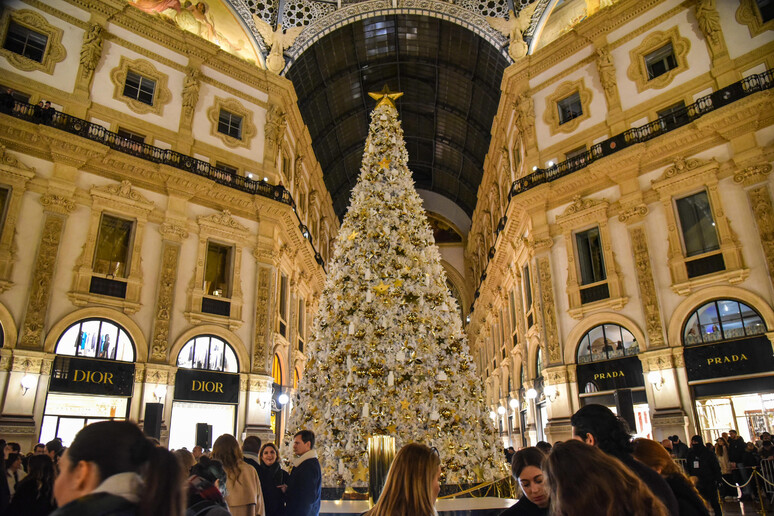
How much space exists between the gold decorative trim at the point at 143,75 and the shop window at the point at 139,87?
11 centimetres

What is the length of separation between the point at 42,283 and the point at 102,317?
1.96 meters

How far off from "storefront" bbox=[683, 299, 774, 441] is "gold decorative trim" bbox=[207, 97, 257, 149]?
59.4 feet

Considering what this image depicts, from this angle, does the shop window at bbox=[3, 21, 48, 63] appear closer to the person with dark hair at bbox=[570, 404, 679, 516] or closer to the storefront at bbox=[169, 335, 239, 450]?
the storefront at bbox=[169, 335, 239, 450]

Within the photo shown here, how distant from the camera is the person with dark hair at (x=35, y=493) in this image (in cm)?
391

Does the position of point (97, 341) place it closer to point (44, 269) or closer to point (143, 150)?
point (44, 269)

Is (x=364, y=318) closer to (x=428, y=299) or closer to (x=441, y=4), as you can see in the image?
(x=428, y=299)

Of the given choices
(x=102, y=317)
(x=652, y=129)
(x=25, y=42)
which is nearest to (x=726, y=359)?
(x=652, y=129)

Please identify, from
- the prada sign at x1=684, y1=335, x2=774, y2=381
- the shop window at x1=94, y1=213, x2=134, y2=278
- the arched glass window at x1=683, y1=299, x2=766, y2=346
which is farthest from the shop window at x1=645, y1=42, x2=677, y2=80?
the shop window at x1=94, y1=213, x2=134, y2=278

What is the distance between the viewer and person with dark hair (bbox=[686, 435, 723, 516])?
8.62 m

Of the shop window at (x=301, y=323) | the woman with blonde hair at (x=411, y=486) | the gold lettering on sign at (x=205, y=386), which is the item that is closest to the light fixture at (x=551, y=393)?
the gold lettering on sign at (x=205, y=386)

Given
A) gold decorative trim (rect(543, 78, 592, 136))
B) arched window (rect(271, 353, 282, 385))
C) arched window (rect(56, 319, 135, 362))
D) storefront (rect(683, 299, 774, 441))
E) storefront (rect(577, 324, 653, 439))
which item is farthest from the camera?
arched window (rect(271, 353, 282, 385))

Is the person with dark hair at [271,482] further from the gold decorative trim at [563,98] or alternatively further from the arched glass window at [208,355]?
the gold decorative trim at [563,98]

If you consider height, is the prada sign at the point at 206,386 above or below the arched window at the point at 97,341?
below

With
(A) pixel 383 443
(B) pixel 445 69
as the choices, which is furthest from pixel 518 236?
(A) pixel 383 443
